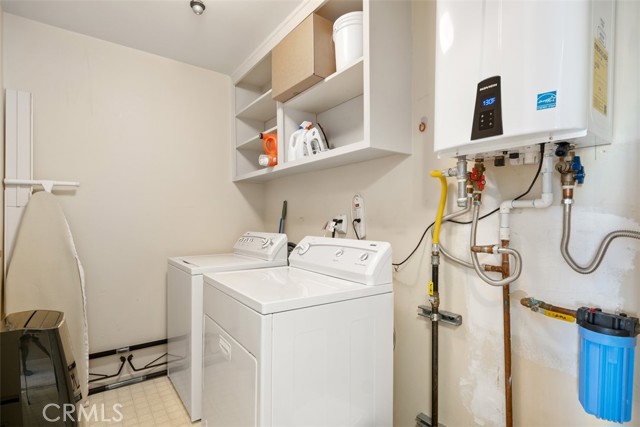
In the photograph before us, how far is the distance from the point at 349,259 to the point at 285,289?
35 centimetres

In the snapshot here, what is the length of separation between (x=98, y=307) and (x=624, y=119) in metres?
2.97

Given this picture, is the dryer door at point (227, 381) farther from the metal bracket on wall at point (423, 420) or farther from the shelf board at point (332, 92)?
the shelf board at point (332, 92)

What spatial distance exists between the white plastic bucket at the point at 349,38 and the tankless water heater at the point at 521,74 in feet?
1.73

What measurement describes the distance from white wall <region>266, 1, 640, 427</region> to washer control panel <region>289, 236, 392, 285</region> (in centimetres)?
28

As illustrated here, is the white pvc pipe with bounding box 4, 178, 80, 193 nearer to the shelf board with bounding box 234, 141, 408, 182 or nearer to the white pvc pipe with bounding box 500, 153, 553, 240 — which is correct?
the shelf board with bounding box 234, 141, 408, 182

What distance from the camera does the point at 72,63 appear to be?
209 centimetres

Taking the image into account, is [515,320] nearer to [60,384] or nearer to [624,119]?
[624,119]

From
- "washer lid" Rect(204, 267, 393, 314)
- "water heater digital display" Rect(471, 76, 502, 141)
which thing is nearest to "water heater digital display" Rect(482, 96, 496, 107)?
"water heater digital display" Rect(471, 76, 502, 141)

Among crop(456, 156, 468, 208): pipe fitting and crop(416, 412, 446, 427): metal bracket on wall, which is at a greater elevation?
crop(456, 156, 468, 208): pipe fitting

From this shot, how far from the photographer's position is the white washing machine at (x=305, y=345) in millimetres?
1092

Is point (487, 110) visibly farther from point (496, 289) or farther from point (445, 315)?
point (445, 315)

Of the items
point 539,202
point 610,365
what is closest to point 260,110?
point 539,202

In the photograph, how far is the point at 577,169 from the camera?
100 centimetres

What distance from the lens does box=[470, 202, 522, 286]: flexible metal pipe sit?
1089 millimetres
